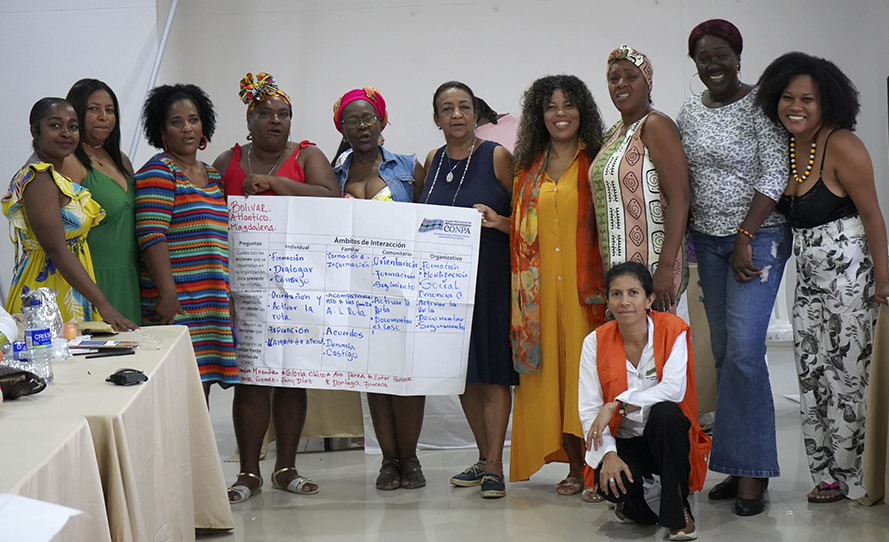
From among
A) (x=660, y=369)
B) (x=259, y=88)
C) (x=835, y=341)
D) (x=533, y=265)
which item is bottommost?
(x=660, y=369)

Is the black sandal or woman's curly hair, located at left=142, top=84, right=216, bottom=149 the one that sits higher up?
woman's curly hair, located at left=142, top=84, right=216, bottom=149

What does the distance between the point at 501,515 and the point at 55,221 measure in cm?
189

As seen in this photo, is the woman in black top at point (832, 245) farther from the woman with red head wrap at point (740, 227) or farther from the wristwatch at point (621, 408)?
the wristwatch at point (621, 408)

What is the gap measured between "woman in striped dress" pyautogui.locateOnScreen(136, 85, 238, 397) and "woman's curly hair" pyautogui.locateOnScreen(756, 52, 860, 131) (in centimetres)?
208

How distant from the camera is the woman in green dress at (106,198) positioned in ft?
10.2

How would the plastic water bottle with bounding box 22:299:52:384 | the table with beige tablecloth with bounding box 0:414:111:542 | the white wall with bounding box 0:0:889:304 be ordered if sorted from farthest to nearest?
the white wall with bounding box 0:0:889:304
the plastic water bottle with bounding box 22:299:52:384
the table with beige tablecloth with bounding box 0:414:111:542

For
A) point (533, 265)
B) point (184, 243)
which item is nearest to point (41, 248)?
point (184, 243)

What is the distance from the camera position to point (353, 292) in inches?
134

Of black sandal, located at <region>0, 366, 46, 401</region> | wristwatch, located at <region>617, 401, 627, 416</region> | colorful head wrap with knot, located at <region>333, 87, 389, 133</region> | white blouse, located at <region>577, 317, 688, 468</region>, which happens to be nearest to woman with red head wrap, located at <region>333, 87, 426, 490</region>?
colorful head wrap with knot, located at <region>333, 87, 389, 133</region>

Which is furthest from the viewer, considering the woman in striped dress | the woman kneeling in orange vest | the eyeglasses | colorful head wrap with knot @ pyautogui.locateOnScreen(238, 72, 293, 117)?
the eyeglasses

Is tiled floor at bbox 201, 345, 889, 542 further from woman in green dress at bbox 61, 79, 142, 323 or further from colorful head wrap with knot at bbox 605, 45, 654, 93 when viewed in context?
colorful head wrap with knot at bbox 605, 45, 654, 93

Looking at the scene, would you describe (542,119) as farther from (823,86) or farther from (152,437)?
(152,437)

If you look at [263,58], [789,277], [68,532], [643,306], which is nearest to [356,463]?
[643,306]

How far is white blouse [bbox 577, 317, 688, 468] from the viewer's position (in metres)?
2.87
